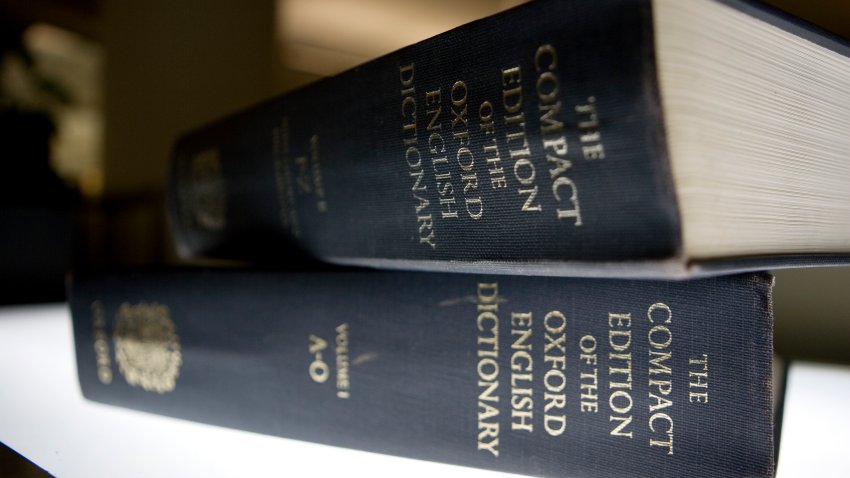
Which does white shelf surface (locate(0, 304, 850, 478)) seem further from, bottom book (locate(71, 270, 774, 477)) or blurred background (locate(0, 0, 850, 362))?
blurred background (locate(0, 0, 850, 362))

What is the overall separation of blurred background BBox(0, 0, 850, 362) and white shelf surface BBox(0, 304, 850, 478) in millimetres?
129

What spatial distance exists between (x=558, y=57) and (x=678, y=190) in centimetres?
7

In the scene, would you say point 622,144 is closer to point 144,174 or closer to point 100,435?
point 100,435

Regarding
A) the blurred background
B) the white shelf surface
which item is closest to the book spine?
the white shelf surface

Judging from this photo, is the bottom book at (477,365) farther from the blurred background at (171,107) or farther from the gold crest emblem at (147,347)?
the blurred background at (171,107)

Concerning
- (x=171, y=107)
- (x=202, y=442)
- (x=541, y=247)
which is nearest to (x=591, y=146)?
(x=541, y=247)

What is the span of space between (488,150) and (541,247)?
0.15ft

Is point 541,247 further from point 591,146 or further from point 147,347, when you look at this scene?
point 147,347

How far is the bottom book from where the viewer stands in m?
0.25

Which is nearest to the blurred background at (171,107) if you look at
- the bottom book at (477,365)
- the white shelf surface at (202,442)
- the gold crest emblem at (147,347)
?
the white shelf surface at (202,442)

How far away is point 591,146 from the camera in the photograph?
217mm

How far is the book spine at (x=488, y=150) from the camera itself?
206 mm

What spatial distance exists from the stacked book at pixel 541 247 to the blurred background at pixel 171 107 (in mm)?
159

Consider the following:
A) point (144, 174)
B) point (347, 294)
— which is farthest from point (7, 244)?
point (347, 294)
